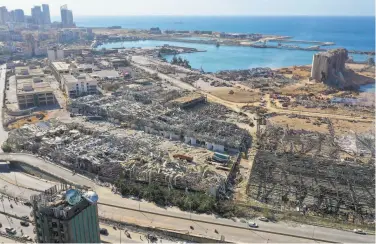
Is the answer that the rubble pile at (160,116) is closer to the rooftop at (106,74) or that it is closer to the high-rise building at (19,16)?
the rooftop at (106,74)

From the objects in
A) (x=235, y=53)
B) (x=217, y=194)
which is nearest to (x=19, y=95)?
(x=217, y=194)

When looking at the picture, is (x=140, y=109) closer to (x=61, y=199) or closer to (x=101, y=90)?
(x=101, y=90)

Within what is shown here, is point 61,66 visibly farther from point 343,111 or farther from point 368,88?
point 368,88

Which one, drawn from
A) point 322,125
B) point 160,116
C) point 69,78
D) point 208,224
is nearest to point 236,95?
point 322,125

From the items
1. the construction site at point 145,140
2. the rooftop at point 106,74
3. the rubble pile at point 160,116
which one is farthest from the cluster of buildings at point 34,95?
the rooftop at point 106,74

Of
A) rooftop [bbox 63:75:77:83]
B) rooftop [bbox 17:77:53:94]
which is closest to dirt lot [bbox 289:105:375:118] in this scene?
rooftop [bbox 63:75:77:83]

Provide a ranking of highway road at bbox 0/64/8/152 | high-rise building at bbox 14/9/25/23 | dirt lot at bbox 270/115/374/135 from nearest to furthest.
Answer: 1. highway road at bbox 0/64/8/152
2. dirt lot at bbox 270/115/374/135
3. high-rise building at bbox 14/9/25/23

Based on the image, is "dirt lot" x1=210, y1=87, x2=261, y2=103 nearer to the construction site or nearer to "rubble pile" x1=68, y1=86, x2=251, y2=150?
"rubble pile" x1=68, y1=86, x2=251, y2=150
